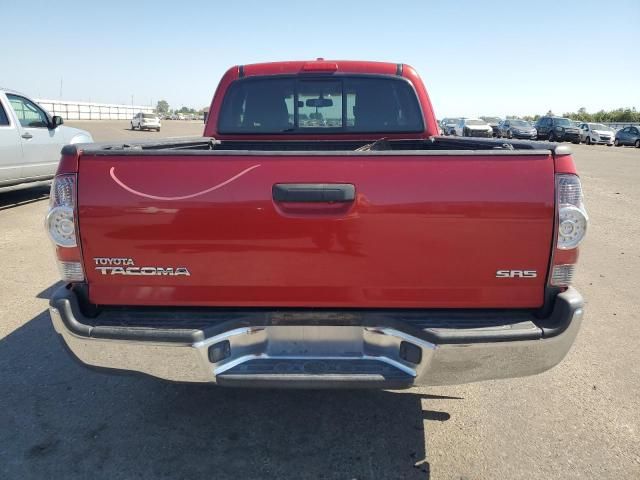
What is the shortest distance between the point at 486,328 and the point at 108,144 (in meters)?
2.10

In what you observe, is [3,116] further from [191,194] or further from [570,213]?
[570,213]

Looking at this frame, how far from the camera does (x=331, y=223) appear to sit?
2.14 meters

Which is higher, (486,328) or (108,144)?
(108,144)

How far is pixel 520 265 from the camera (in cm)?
217

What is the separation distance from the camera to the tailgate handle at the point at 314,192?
2.12 m

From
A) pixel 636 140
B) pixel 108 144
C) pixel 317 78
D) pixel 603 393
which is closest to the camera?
pixel 108 144

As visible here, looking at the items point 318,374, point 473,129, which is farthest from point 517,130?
point 318,374

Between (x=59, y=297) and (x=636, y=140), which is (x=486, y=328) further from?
(x=636, y=140)

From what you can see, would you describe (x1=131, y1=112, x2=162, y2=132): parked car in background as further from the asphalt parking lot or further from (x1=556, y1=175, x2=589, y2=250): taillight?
(x1=556, y1=175, x2=589, y2=250): taillight

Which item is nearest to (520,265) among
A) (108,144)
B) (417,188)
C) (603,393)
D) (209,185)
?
(417,188)

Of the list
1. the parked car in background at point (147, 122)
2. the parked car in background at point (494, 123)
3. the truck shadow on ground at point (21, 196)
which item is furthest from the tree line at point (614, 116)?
the truck shadow on ground at point (21, 196)

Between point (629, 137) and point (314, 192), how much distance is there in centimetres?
4170

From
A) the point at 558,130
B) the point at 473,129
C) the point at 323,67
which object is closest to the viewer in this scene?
the point at 323,67

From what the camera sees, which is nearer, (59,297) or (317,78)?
(59,297)
